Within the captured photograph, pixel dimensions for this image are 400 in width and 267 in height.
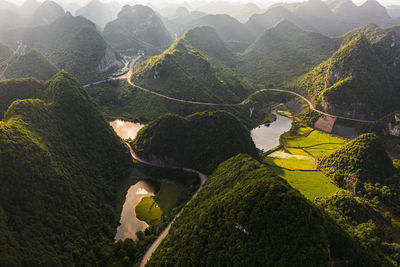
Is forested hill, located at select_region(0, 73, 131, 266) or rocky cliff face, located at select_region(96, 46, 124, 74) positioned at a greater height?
rocky cliff face, located at select_region(96, 46, 124, 74)

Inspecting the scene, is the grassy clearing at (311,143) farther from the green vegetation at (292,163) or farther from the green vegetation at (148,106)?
the green vegetation at (148,106)

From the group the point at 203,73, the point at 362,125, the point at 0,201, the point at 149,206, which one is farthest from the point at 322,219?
the point at 203,73

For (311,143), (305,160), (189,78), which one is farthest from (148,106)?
(311,143)

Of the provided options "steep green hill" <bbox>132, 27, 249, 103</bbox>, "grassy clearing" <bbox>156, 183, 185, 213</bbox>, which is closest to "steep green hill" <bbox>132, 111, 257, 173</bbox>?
"grassy clearing" <bbox>156, 183, 185, 213</bbox>

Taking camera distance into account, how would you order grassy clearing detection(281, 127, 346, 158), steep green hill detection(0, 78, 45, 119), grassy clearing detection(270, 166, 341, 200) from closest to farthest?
grassy clearing detection(270, 166, 341, 200), steep green hill detection(0, 78, 45, 119), grassy clearing detection(281, 127, 346, 158)

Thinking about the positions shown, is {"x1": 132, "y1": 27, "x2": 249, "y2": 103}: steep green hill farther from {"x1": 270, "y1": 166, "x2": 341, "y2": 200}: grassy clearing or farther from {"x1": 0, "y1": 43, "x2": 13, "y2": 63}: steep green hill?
{"x1": 0, "y1": 43, "x2": 13, "y2": 63}: steep green hill

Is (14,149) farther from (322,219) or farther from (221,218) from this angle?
(322,219)
